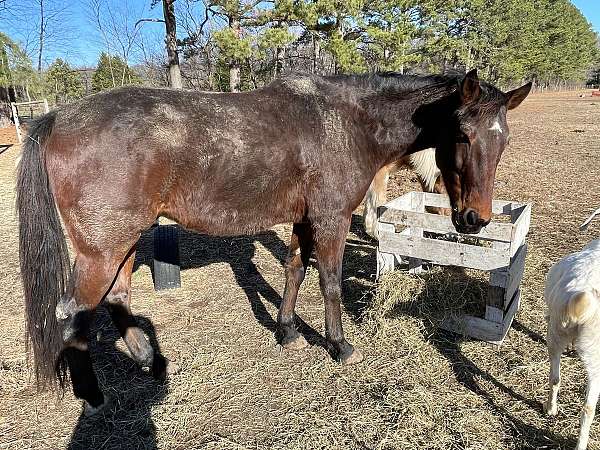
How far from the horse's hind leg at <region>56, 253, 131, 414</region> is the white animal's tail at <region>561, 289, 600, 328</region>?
263 centimetres

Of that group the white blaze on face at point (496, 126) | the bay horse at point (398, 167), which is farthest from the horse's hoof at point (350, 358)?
the bay horse at point (398, 167)

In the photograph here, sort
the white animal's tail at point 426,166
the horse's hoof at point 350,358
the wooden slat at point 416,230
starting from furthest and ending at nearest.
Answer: the white animal's tail at point 426,166 → the wooden slat at point 416,230 → the horse's hoof at point 350,358

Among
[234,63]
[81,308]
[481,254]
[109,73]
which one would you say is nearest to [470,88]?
[481,254]

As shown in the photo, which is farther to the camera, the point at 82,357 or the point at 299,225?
the point at 299,225

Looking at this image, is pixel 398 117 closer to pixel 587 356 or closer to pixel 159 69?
pixel 587 356

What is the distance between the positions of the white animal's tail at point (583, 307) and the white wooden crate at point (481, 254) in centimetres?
112

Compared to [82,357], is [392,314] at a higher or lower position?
lower

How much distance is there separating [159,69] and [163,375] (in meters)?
25.6

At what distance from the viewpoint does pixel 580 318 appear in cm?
205

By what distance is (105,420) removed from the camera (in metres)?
2.63

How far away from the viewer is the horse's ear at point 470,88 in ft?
8.44

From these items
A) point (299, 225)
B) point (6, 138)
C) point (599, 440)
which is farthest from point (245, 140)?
point (6, 138)

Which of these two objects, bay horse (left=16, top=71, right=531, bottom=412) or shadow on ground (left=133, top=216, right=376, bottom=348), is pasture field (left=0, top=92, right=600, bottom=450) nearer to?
shadow on ground (left=133, top=216, right=376, bottom=348)

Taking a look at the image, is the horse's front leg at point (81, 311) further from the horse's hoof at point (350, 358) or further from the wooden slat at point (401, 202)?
the wooden slat at point (401, 202)
